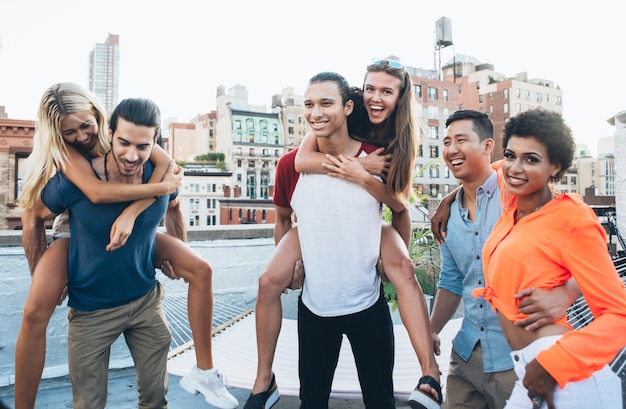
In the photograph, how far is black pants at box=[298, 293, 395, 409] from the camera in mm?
2127

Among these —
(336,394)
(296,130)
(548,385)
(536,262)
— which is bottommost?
(336,394)

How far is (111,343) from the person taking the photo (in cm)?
212

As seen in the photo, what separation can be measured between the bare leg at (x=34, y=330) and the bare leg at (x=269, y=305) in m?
0.86

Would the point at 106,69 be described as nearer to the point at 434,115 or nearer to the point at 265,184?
the point at 265,184

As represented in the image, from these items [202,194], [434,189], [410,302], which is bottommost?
[410,302]

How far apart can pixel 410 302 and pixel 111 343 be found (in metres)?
1.30

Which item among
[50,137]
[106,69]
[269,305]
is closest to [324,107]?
[269,305]

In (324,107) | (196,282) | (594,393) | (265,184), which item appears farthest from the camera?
(265,184)

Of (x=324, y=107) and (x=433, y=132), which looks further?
(x=433, y=132)

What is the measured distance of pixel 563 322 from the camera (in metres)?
1.50

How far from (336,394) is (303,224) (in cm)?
105

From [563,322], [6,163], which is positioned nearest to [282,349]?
[563,322]

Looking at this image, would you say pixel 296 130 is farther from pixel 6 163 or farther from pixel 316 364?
pixel 316 364

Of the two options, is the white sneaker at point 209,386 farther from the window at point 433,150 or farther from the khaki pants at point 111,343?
the window at point 433,150
